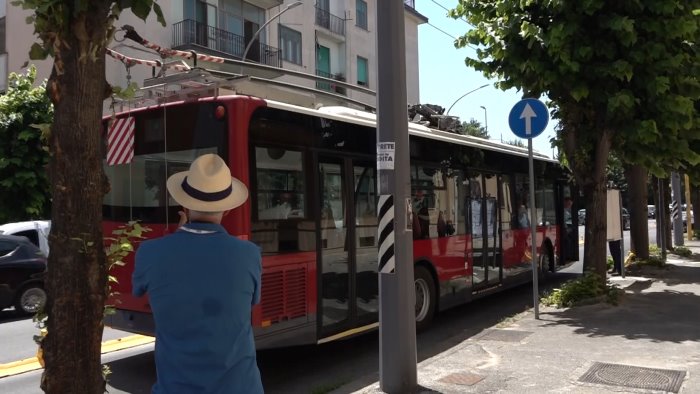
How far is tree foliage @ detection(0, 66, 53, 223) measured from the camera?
→ 16.8m

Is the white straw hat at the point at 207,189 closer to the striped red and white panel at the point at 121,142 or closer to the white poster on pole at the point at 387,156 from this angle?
the white poster on pole at the point at 387,156

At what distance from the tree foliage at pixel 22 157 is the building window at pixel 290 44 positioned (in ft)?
44.0

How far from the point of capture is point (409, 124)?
31.9ft

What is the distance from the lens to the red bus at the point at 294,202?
20.7 ft

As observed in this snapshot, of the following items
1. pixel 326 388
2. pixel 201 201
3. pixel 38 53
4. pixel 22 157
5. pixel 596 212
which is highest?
pixel 22 157

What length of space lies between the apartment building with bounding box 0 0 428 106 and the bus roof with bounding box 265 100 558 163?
5.27 m

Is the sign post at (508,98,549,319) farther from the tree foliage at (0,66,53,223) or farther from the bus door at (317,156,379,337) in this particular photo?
the tree foliage at (0,66,53,223)

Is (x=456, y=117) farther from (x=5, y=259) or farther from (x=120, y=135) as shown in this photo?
(x=5, y=259)

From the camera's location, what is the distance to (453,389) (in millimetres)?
5676

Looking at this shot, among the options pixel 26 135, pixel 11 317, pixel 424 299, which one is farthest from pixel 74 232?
pixel 26 135

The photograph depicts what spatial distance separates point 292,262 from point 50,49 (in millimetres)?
4007

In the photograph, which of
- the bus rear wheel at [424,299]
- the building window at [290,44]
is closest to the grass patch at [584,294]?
the bus rear wheel at [424,299]

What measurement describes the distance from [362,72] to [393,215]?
30312mm

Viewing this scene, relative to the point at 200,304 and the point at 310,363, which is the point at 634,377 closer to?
the point at 310,363
